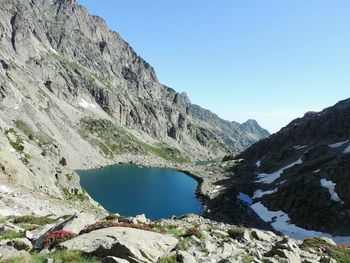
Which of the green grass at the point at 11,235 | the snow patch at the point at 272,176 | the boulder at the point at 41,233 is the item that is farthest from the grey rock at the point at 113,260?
the snow patch at the point at 272,176

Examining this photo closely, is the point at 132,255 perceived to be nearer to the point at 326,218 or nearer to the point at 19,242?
the point at 19,242

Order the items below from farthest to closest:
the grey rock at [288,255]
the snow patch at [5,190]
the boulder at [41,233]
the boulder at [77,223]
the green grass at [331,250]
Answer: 1. the snow patch at [5,190]
2. the green grass at [331,250]
3. the grey rock at [288,255]
4. the boulder at [77,223]
5. the boulder at [41,233]

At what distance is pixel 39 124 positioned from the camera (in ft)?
564

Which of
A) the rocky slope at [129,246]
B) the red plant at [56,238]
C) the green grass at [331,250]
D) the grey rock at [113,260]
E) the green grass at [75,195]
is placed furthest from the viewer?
the green grass at [75,195]

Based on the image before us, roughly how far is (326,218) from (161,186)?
88.3 meters

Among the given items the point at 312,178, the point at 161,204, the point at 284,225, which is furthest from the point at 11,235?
the point at 161,204

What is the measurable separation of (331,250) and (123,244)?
65.5 feet

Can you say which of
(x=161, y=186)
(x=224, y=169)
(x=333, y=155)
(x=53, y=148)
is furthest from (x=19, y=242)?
(x=224, y=169)

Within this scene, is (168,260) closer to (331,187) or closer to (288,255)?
(288,255)

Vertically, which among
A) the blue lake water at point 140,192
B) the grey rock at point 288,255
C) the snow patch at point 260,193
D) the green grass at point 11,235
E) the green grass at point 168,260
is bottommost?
the blue lake water at point 140,192

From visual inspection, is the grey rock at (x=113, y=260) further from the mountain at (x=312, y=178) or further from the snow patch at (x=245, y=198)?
the snow patch at (x=245, y=198)

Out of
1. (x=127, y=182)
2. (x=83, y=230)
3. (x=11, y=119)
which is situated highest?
(x=11, y=119)

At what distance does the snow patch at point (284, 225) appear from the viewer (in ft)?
218

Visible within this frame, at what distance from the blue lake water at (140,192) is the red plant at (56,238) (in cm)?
7722
